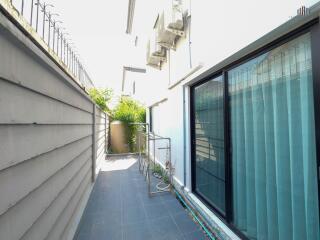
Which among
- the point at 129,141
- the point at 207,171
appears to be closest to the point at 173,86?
the point at 207,171

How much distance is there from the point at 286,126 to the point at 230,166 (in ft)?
2.61

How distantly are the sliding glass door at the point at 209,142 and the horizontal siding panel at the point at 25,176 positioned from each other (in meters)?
1.84

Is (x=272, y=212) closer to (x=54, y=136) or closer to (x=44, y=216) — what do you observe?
(x=44, y=216)

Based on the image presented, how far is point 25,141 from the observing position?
974mm

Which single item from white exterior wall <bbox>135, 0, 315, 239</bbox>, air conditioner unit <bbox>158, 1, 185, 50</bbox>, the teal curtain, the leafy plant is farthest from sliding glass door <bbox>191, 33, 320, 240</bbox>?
the leafy plant

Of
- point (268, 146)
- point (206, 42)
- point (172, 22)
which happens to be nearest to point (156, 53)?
point (172, 22)

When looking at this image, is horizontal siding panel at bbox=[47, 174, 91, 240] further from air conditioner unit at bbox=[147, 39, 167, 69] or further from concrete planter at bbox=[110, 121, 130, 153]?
concrete planter at bbox=[110, 121, 130, 153]

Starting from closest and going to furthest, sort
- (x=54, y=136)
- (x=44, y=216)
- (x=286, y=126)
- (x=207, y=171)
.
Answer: (x=44, y=216) → (x=286, y=126) → (x=54, y=136) → (x=207, y=171)

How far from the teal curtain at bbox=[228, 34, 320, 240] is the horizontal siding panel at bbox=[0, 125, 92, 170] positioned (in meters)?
1.82

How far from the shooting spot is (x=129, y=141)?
290 inches

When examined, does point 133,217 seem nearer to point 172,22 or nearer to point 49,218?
point 49,218

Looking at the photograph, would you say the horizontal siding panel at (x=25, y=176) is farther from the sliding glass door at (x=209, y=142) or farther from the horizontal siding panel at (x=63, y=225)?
the sliding glass door at (x=209, y=142)

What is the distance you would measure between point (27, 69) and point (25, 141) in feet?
1.43

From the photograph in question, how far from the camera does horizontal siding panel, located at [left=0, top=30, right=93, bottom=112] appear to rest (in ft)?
2.66
